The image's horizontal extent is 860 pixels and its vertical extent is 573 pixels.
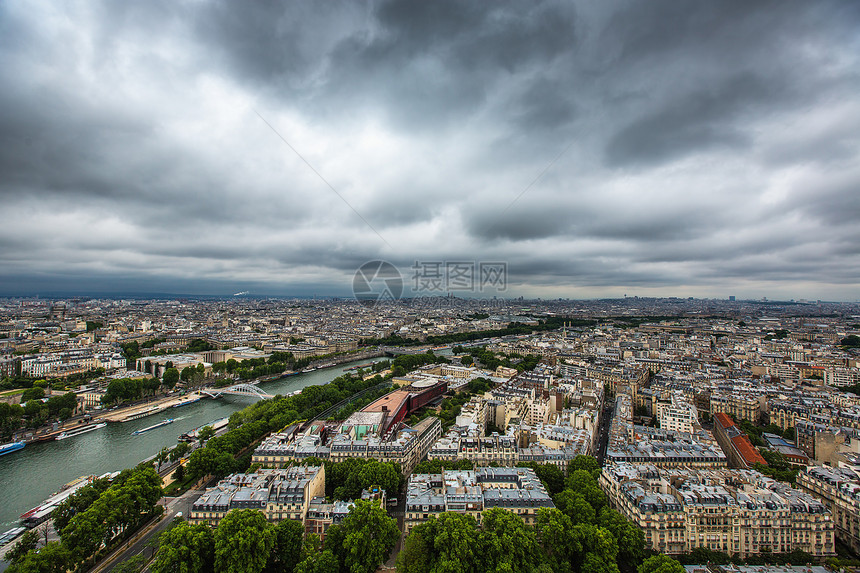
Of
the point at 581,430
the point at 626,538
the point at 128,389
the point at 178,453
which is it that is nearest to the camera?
the point at 626,538

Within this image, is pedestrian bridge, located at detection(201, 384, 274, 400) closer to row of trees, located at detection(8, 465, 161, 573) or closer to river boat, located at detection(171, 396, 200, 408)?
river boat, located at detection(171, 396, 200, 408)

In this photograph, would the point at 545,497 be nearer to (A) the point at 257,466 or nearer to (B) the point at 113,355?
(A) the point at 257,466

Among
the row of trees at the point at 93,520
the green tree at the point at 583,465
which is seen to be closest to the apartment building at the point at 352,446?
the row of trees at the point at 93,520

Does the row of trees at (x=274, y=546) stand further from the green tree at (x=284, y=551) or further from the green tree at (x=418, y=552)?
the green tree at (x=418, y=552)

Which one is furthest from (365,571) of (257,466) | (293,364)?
(293,364)


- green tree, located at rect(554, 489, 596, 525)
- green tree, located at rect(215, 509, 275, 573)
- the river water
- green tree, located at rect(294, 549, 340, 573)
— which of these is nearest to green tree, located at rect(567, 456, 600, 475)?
green tree, located at rect(554, 489, 596, 525)

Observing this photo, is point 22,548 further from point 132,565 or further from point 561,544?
point 561,544

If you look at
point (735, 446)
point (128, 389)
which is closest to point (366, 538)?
point (735, 446)

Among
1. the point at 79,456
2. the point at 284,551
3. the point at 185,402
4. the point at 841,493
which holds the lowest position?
the point at 79,456
